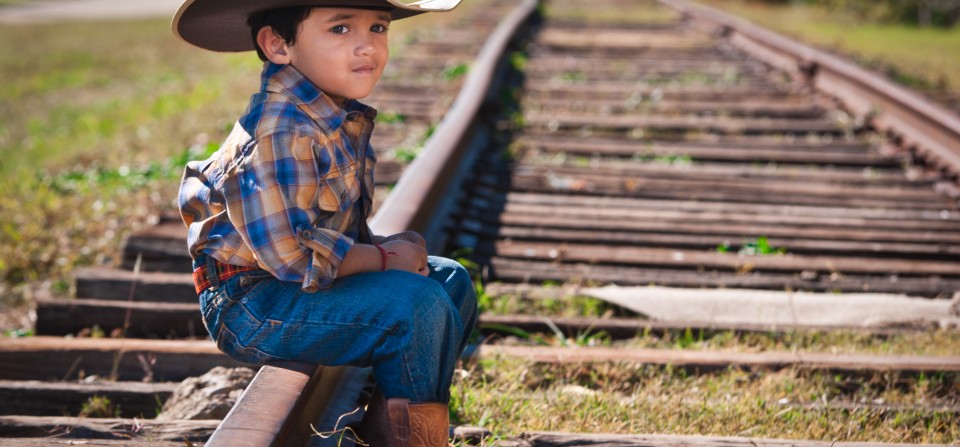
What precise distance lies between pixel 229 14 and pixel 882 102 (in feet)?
16.2

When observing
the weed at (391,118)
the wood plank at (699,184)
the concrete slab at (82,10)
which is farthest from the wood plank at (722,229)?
the concrete slab at (82,10)

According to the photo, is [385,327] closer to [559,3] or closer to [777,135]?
[777,135]

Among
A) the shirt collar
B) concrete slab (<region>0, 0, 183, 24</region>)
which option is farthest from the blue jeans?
concrete slab (<region>0, 0, 183, 24</region>)

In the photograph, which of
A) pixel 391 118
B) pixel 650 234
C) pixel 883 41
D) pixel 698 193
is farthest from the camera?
pixel 883 41

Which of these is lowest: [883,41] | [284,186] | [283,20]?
[883,41]

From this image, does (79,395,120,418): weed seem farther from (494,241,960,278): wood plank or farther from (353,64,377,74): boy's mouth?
(494,241,960,278): wood plank

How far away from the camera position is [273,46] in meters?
2.38

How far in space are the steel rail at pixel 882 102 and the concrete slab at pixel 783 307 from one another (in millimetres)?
1768

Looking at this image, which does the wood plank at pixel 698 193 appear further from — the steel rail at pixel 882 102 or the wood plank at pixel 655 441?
the wood plank at pixel 655 441

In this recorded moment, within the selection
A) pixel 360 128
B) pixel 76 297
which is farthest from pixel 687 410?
pixel 76 297

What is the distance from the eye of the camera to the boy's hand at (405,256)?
7.85 ft

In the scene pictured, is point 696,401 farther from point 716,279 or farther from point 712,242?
point 712,242

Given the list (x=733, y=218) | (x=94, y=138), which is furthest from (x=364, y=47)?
(x=94, y=138)

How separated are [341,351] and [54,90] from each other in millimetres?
10364
